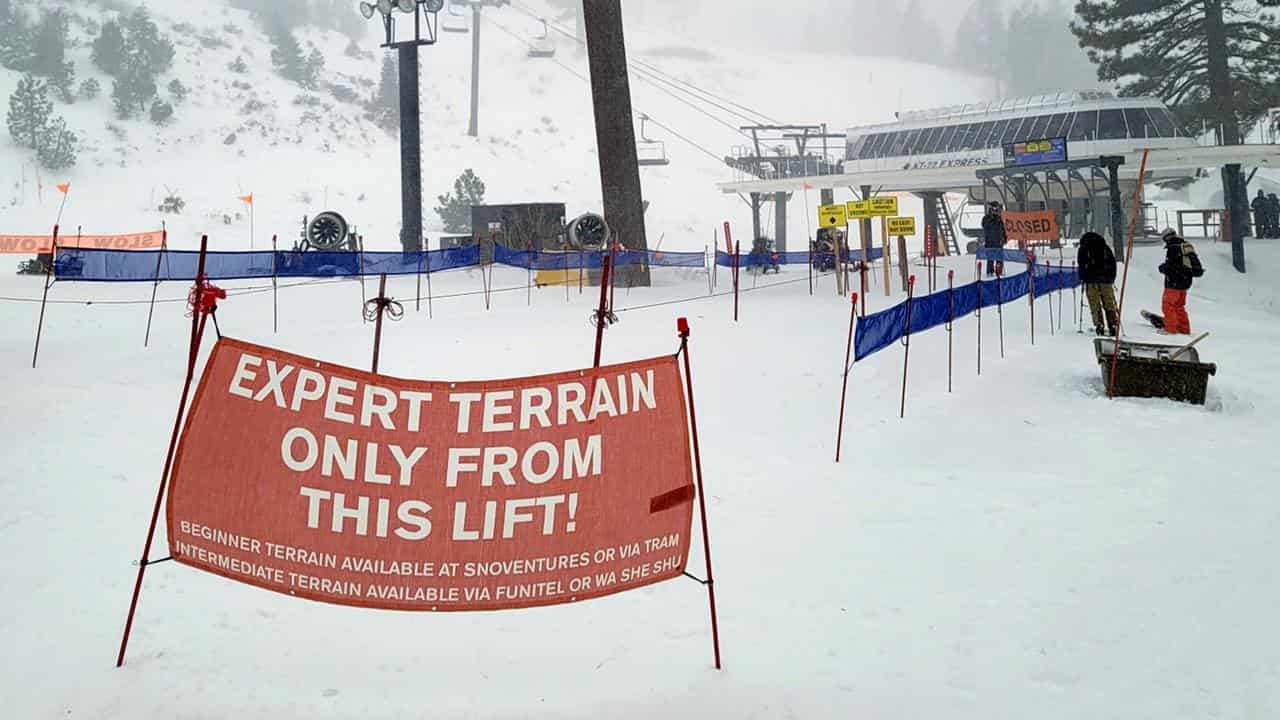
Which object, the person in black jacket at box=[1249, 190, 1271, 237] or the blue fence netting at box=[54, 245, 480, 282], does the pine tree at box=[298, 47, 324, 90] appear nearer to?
the blue fence netting at box=[54, 245, 480, 282]

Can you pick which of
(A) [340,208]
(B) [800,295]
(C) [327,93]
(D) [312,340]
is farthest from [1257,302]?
(C) [327,93]

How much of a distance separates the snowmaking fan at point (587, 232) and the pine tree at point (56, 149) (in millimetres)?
50521

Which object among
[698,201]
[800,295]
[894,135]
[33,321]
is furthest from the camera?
[698,201]

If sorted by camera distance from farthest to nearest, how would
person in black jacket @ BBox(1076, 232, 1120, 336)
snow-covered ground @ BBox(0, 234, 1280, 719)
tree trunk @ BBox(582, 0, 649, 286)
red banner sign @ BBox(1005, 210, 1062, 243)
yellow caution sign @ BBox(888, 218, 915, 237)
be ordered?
tree trunk @ BBox(582, 0, 649, 286), red banner sign @ BBox(1005, 210, 1062, 243), yellow caution sign @ BBox(888, 218, 915, 237), person in black jacket @ BBox(1076, 232, 1120, 336), snow-covered ground @ BBox(0, 234, 1280, 719)

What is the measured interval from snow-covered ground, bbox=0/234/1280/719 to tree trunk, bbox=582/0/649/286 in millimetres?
11365

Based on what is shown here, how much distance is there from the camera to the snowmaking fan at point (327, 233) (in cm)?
2525

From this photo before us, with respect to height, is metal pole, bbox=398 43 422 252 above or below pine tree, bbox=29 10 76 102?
below

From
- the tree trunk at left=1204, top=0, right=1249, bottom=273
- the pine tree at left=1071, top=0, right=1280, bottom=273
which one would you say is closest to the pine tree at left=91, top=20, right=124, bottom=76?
the pine tree at left=1071, top=0, right=1280, bottom=273

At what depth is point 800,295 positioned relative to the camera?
822 inches

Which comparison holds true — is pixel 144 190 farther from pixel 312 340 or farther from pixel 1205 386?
pixel 1205 386

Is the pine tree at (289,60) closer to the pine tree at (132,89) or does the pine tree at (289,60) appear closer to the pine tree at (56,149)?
the pine tree at (132,89)

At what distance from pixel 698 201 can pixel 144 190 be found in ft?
142

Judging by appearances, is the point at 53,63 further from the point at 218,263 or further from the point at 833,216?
the point at 833,216

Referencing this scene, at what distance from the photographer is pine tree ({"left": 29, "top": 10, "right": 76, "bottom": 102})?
72188 mm
